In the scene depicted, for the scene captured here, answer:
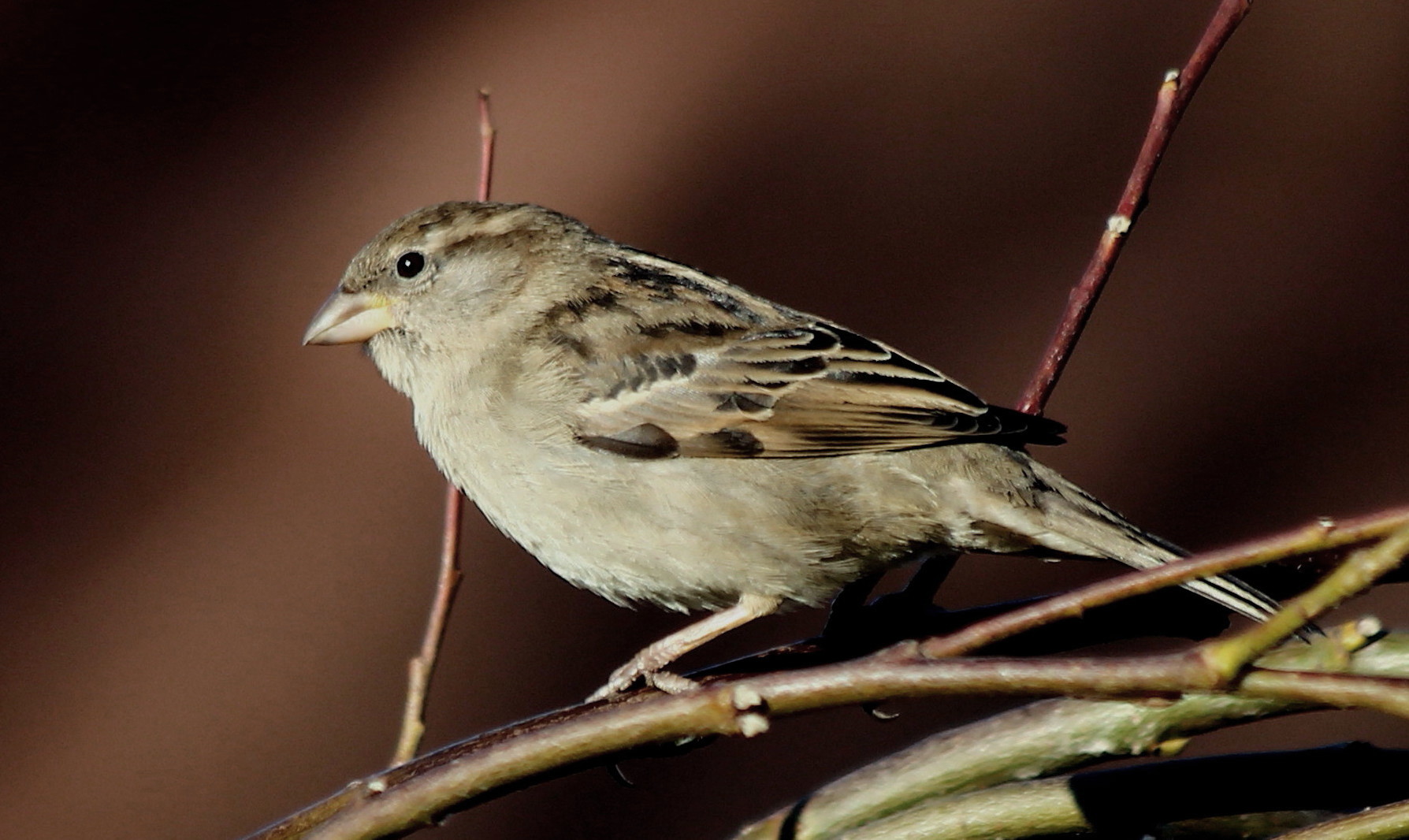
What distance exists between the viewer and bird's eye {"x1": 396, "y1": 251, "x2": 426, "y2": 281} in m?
3.33

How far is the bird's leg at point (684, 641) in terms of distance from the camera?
2.80 metres

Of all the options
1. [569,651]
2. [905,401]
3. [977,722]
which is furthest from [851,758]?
[977,722]

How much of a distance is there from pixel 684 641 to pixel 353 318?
107 cm

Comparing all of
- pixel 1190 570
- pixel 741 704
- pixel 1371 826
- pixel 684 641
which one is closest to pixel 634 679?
pixel 684 641

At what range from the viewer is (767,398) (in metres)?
3.01

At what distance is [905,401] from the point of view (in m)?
2.92

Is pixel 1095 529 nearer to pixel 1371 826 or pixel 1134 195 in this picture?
pixel 1134 195

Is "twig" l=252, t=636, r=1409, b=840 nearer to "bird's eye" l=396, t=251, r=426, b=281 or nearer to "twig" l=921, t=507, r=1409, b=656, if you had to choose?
"twig" l=921, t=507, r=1409, b=656

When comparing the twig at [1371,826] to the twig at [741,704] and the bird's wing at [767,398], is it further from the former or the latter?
the bird's wing at [767,398]

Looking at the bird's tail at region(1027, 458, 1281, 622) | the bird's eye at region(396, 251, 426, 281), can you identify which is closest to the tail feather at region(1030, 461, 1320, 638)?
the bird's tail at region(1027, 458, 1281, 622)

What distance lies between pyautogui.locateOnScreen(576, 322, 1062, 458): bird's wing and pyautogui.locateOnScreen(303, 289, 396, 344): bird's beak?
57cm

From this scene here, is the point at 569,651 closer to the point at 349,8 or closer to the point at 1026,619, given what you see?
the point at 349,8

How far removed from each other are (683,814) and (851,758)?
0.57m

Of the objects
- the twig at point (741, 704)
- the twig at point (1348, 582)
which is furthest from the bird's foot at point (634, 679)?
the twig at point (1348, 582)
